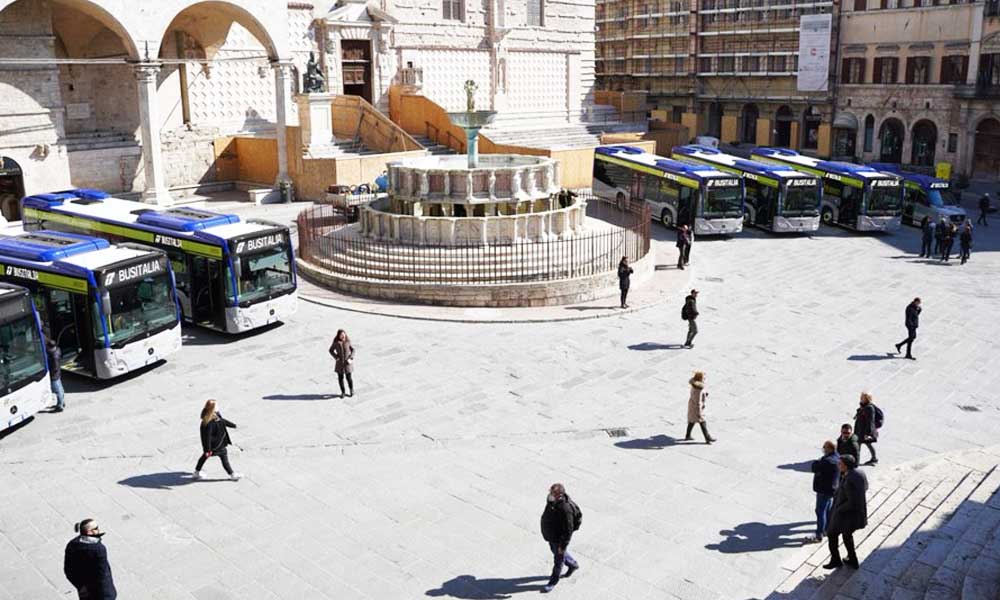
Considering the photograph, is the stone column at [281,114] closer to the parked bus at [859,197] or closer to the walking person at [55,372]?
the parked bus at [859,197]

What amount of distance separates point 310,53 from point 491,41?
10.8m

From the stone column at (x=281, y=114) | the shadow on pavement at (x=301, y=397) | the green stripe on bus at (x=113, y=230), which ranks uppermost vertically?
the stone column at (x=281, y=114)

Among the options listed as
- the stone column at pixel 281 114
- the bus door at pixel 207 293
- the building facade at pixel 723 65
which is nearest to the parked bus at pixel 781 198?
the stone column at pixel 281 114

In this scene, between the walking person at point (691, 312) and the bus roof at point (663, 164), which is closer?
the walking person at point (691, 312)

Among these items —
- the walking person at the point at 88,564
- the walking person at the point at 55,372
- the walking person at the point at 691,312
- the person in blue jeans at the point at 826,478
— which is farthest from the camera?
the walking person at the point at 691,312

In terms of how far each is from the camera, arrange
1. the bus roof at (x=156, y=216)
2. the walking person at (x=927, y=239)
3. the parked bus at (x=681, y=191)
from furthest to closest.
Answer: the parked bus at (x=681, y=191)
the walking person at (x=927, y=239)
the bus roof at (x=156, y=216)

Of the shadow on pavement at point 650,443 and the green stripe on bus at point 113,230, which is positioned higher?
the green stripe on bus at point 113,230

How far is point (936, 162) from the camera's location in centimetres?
4575

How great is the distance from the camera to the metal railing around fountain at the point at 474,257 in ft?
68.5

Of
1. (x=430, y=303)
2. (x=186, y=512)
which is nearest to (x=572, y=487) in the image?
(x=186, y=512)

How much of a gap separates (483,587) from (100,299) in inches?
340

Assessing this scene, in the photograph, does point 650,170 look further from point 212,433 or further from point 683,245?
point 212,433

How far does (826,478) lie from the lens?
10156 mm

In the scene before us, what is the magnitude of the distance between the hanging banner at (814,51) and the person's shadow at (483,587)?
4684 centimetres
